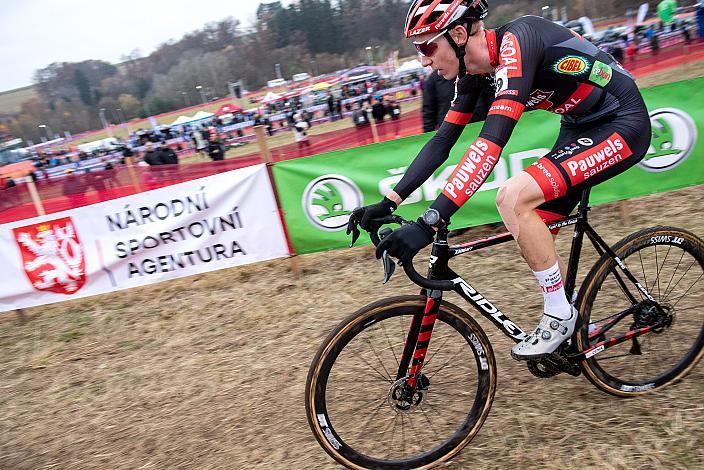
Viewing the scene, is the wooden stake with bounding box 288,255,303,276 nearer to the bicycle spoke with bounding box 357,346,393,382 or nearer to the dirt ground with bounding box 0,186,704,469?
the dirt ground with bounding box 0,186,704,469

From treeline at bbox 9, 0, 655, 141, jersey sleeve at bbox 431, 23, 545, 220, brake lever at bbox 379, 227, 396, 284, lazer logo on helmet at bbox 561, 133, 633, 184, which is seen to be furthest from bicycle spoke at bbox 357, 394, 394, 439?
treeline at bbox 9, 0, 655, 141

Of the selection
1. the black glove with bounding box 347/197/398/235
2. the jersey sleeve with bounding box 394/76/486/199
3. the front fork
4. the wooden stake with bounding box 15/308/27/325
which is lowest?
the wooden stake with bounding box 15/308/27/325

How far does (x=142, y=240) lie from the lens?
22.6 ft

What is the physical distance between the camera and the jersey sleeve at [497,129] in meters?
2.52

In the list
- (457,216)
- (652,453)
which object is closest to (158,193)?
(457,216)

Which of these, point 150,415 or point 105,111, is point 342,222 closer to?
point 150,415

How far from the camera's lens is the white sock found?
2801 millimetres

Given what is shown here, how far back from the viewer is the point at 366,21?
3971 inches

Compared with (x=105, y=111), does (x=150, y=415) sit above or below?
below

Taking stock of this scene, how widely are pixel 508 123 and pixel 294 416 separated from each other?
8.34 ft

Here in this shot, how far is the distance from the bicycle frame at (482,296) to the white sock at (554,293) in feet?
0.66

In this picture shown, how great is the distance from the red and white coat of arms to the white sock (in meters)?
6.22

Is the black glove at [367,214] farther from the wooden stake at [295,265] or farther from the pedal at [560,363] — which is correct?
the wooden stake at [295,265]

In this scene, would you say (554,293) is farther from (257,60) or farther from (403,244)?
(257,60)
